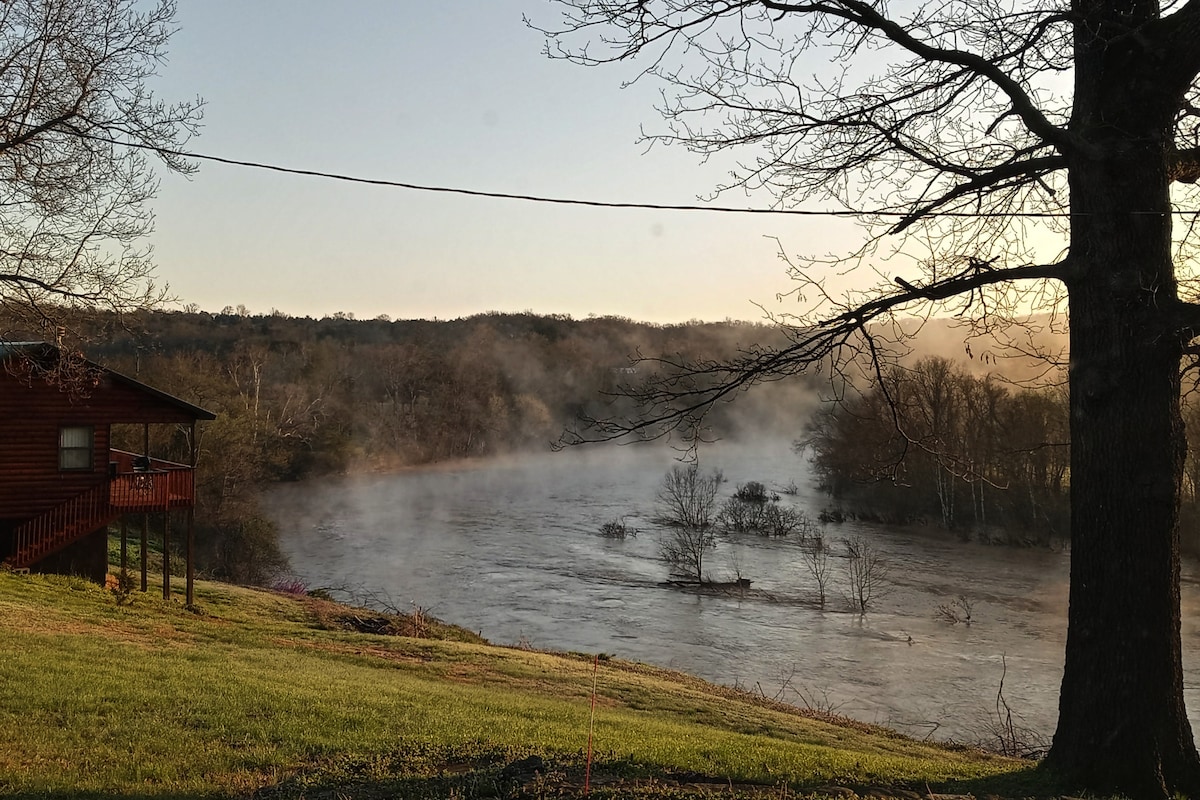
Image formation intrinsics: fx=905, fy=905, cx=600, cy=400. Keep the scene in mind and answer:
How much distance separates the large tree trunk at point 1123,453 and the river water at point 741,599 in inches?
435

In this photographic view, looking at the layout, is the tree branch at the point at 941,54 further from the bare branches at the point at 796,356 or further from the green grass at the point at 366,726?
the green grass at the point at 366,726

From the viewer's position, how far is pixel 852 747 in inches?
434

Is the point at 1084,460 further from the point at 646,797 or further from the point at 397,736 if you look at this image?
the point at 397,736

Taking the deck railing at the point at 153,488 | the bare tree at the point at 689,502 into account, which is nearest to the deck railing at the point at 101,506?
the deck railing at the point at 153,488

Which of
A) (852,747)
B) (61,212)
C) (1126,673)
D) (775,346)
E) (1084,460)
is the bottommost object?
(852,747)

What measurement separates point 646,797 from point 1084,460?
4.36m

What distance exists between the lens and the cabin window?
21.2m

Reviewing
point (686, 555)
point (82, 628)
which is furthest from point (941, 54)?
point (686, 555)

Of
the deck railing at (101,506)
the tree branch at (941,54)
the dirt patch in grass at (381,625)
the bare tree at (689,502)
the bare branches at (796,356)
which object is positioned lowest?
the dirt patch in grass at (381,625)

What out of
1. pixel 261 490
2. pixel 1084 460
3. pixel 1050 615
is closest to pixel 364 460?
pixel 261 490

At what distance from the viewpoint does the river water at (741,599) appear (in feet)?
67.1

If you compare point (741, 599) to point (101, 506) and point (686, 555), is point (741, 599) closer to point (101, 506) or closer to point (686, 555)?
point (686, 555)

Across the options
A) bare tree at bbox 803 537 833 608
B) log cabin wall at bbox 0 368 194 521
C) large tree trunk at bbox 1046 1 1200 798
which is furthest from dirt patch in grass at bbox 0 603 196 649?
bare tree at bbox 803 537 833 608

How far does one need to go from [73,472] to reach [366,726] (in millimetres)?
16156
